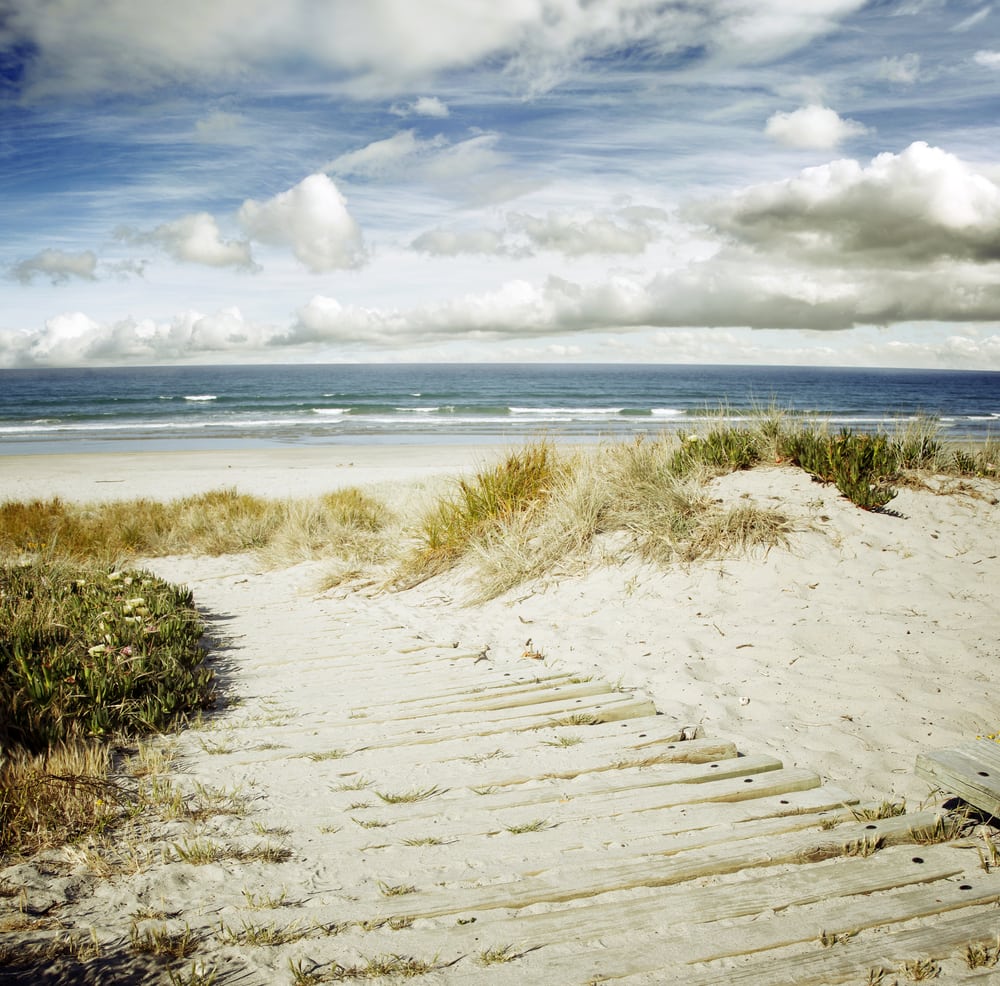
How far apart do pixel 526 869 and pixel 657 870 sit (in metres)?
0.51

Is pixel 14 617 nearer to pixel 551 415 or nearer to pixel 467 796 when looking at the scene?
pixel 467 796

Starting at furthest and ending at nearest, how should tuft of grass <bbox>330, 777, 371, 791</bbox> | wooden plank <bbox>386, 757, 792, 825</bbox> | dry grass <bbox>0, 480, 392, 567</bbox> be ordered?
1. dry grass <bbox>0, 480, 392, 567</bbox>
2. tuft of grass <bbox>330, 777, 371, 791</bbox>
3. wooden plank <bbox>386, 757, 792, 825</bbox>

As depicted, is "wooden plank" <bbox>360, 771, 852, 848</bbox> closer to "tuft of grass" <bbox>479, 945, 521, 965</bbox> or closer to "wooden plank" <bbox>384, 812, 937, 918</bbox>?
"wooden plank" <bbox>384, 812, 937, 918</bbox>

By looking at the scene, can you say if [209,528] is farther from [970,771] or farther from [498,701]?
[970,771]

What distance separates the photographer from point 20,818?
2.95 m

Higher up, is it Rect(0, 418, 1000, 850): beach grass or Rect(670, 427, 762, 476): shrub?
Rect(670, 427, 762, 476): shrub

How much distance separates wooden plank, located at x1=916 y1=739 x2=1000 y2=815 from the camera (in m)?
2.87

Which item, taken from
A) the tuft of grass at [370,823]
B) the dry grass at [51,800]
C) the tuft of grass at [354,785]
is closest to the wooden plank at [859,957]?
the tuft of grass at [370,823]

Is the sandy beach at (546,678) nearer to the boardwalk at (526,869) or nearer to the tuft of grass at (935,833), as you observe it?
the boardwalk at (526,869)

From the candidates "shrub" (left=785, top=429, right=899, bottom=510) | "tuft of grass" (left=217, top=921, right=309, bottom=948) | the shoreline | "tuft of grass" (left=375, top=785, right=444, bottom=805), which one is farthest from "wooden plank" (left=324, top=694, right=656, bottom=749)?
the shoreline

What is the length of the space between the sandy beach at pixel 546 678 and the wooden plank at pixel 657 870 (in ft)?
0.12

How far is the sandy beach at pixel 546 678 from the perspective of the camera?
8.62 ft

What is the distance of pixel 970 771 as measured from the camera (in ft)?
9.95

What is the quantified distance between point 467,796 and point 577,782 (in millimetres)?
551
